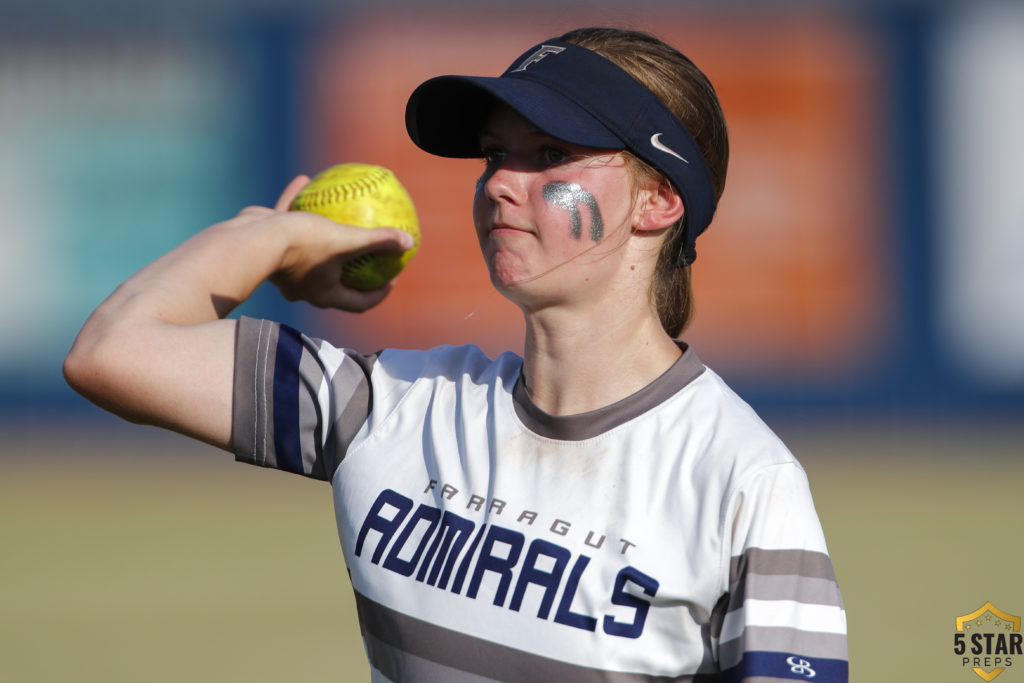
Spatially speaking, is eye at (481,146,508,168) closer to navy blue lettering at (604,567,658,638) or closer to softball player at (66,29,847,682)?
softball player at (66,29,847,682)

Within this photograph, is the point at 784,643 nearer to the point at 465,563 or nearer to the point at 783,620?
the point at 783,620

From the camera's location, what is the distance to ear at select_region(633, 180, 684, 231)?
216cm

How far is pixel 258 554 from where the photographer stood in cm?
711

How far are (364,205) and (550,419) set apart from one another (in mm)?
1023

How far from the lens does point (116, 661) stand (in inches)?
200

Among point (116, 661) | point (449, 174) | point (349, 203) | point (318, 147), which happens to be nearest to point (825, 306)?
point (449, 174)

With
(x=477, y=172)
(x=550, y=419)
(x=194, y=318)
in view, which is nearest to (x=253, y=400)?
(x=194, y=318)

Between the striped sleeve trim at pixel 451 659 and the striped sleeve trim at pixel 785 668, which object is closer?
the striped sleeve trim at pixel 785 668

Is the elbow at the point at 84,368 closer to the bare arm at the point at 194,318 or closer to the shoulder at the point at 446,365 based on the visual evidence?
the bare arm at the point at 194,318

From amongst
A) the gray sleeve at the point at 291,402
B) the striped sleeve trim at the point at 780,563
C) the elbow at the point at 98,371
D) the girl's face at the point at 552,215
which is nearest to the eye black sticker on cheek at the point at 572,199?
the girl's face at the point at 552,215

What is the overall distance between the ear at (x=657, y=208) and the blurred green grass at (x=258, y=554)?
10.8 feet

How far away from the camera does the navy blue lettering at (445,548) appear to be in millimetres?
2023

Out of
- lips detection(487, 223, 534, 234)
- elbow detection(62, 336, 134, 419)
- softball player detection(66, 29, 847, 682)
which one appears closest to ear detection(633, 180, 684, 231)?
softball player detection(66, 29, 847, 682)

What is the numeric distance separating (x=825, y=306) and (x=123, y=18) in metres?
7.86
